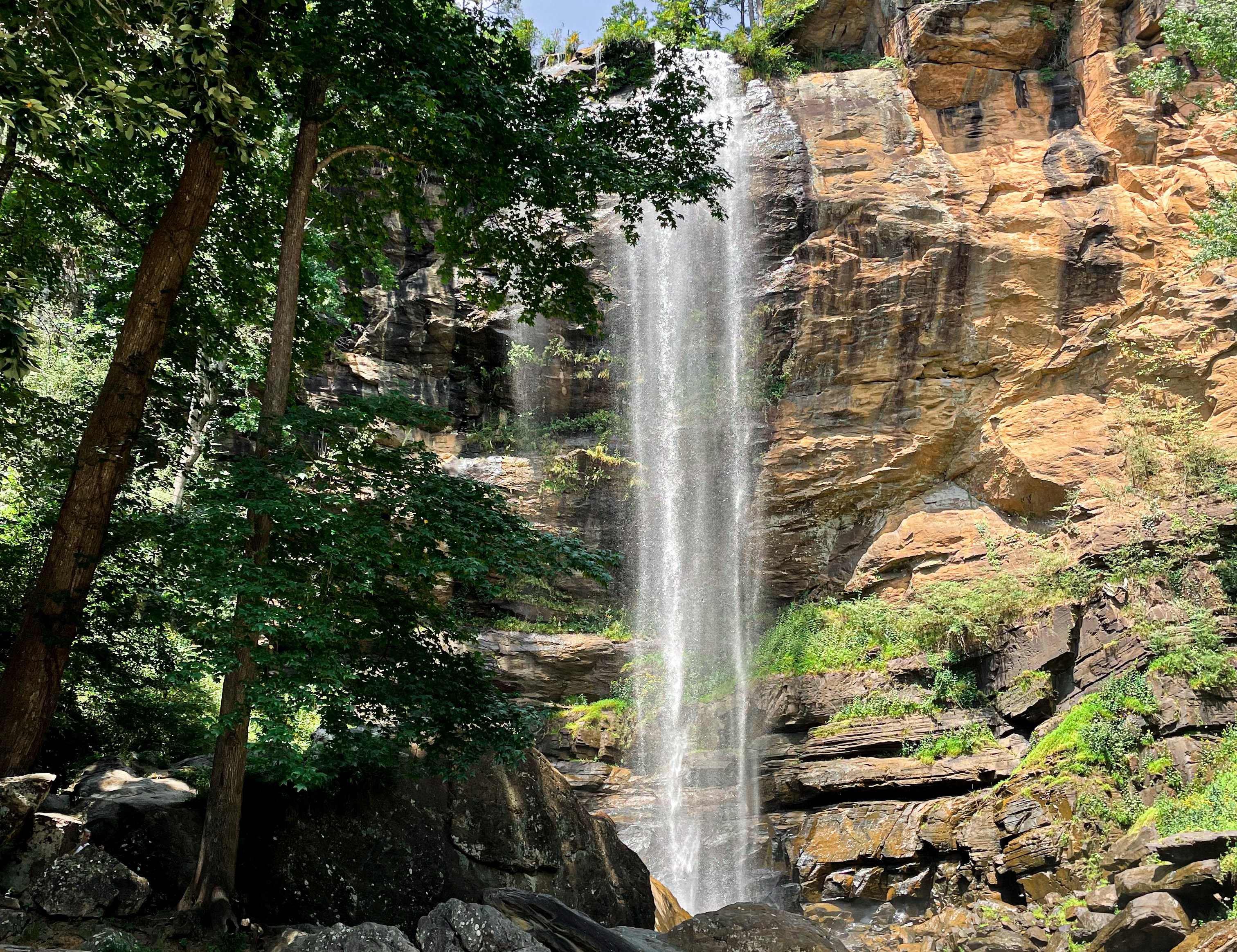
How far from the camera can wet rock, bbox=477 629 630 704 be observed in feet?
65.5

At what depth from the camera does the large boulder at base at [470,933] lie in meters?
6.30

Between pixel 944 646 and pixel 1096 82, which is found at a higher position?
pixel 1096 82

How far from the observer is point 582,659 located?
20.2 meters

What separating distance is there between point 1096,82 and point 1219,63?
18.2 ft

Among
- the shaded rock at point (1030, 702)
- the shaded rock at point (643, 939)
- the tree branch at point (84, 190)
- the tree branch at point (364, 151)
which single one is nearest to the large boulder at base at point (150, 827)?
the shaded rock at point (643, 939)

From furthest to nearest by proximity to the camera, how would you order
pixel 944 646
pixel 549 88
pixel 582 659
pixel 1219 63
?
1. pixel 582 659
2. pixel 944 646
3. pixel 1219 63
4. pixel 549 88

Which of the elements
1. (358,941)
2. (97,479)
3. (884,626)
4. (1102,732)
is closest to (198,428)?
(97,479)

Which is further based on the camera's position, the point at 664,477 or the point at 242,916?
the point at 664,477

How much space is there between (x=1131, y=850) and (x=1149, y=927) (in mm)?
2248

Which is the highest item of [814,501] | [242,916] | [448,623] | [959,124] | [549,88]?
[959,124]

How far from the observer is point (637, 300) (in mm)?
23859

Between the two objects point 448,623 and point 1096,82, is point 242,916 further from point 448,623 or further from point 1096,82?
point 1096,82

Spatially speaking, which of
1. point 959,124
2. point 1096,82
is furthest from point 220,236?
point 1096,82

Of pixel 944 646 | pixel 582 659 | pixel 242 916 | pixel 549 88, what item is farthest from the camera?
pixel 582 659
